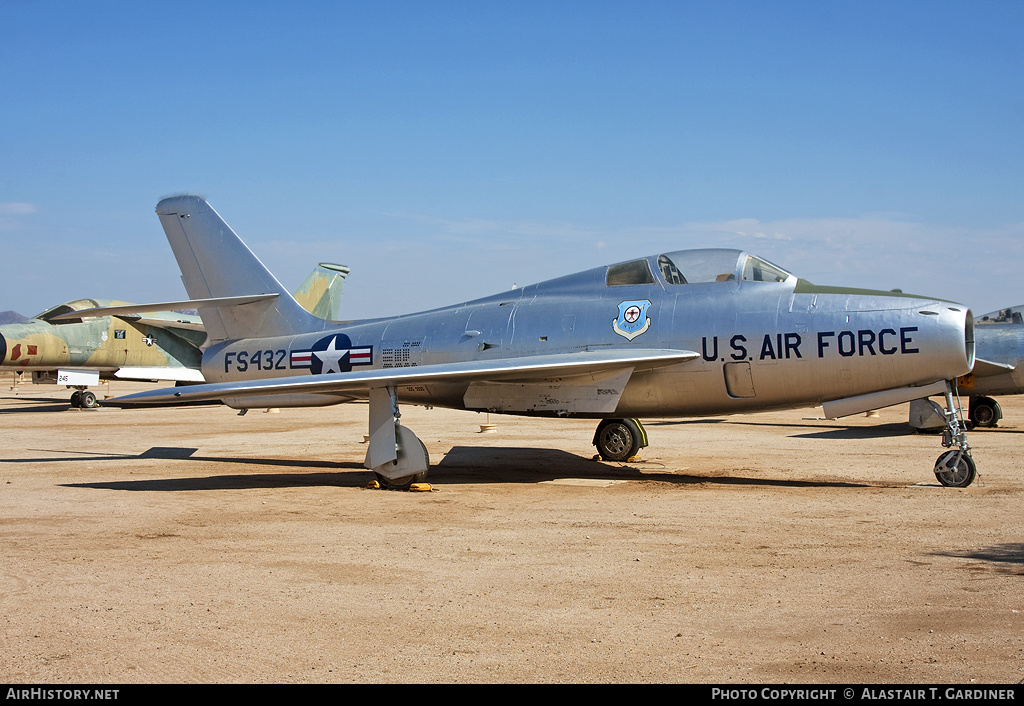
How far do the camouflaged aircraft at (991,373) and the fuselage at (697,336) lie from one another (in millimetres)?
9669

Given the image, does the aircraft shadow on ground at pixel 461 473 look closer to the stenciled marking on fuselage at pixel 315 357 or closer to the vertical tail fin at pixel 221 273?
the stenciled marking on fuselage at pixel 315 357

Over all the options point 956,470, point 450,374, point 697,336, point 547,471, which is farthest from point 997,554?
point 547,471

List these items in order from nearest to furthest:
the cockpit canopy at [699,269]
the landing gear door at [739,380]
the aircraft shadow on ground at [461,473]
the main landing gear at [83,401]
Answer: the landing gear door at [739,380], the cockpit canopy at [699,269], the aircraft shadow on ground at [461,473], the main landing gear at [83,401]

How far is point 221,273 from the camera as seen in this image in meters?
15.3

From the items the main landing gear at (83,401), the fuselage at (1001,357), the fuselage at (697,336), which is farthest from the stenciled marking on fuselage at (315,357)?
the main landing gear at (83,401)

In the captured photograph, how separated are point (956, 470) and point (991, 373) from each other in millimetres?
10666

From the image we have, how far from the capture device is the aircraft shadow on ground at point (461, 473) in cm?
1216

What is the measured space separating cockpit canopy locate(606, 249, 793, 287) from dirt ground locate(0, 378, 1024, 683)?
113 inches

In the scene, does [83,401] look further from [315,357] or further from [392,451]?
[392,451]

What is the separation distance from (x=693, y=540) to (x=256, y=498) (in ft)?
18.8

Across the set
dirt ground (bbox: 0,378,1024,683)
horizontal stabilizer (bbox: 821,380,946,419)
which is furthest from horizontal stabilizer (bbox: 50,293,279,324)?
horizontal stabilizer (bbox: 821,380,946,419)

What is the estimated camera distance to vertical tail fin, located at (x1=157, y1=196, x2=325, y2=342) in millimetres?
15008

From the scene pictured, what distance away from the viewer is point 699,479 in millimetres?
12641

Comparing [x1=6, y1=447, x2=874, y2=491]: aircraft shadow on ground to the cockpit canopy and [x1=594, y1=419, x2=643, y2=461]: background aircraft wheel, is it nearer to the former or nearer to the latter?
[x1=594, y1=419, x2=643, y2=461]: background aircraft wheel
